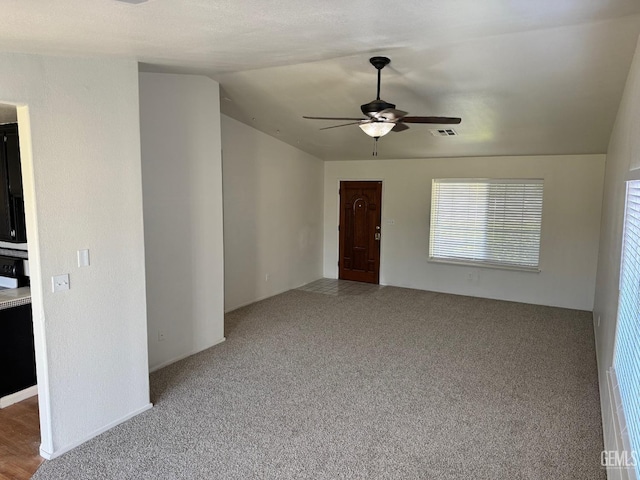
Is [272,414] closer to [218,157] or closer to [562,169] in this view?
[218,157]

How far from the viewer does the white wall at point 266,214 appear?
18.9 feet

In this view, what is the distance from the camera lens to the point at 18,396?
332 centimetres

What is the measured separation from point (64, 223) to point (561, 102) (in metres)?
4.55

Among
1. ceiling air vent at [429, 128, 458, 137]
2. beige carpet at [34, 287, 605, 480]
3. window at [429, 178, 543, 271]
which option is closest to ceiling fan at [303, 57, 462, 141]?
ceiling air vent at [429, 128, 458, 137]

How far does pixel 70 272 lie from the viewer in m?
2.67

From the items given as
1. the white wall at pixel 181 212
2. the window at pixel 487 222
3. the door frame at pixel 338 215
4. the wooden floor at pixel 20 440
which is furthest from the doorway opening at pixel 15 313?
the window at pixel 487 222

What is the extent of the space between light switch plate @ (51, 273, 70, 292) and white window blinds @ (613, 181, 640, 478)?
3.05 meters

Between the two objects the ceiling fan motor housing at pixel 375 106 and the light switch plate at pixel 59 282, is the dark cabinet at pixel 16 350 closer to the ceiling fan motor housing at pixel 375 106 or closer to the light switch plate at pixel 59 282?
the light switch plate at pixel 59 282

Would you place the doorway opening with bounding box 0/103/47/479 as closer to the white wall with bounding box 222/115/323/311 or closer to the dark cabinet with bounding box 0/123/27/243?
the dark cabinet with bounding box 0/123/27/243

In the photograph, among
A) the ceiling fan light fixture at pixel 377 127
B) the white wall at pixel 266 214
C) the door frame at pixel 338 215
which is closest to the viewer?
the ceiling fan light fixture at pixel 377 127

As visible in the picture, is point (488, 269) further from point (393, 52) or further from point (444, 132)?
point (393, 52)

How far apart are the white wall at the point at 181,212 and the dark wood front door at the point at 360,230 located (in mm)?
3878

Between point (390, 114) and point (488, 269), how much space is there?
444 centimetres

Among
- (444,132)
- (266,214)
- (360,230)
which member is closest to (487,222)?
(444,132)
